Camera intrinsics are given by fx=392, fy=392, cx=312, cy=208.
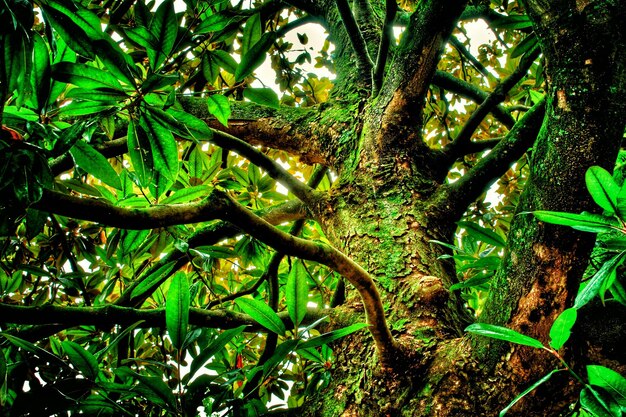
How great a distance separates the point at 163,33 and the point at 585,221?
75cm

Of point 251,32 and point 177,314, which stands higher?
point 251,32

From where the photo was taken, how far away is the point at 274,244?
1.90 feet

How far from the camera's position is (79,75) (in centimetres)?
66

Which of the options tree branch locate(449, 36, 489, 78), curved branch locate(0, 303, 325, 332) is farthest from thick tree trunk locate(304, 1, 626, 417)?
tree branch locate(449, 36, 489, 78)

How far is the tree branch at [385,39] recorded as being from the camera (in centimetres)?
110

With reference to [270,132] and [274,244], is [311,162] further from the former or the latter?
[274,244]

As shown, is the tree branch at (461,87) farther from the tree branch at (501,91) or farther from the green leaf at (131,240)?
the green leaf at (131,240)

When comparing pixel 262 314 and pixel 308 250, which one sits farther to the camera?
pixel 262 314

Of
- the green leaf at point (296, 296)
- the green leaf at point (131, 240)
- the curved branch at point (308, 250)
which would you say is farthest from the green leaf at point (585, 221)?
the green leaf at point (131, 240)

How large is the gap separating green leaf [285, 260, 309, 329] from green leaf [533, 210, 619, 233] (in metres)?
0.41

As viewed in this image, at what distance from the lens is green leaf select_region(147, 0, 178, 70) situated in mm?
717

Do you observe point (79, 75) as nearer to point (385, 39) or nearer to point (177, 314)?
→ point (177, 314)

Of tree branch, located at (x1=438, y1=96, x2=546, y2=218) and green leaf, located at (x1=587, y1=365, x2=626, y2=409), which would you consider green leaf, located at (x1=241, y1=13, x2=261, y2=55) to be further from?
green leaf, located at (x1=587, y1=365, x2=626, y2=409)

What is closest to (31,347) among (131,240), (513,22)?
(131,240)
